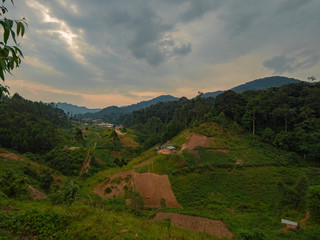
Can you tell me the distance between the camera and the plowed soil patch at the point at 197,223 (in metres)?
12.9

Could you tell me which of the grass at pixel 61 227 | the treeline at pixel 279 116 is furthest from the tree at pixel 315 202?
the treeline at pixel 279 116

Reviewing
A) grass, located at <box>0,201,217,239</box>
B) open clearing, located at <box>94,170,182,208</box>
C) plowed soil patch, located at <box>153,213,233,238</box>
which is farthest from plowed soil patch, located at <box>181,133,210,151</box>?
grass, located at <box>0,201,217,239</box>

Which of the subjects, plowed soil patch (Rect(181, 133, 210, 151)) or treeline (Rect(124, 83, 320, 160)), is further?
plowed soil patch (Rect(181, 133, 210, 151))

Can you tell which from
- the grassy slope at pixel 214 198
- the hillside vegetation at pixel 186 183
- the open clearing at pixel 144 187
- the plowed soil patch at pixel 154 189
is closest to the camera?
the grassy slope at pixel 214 198

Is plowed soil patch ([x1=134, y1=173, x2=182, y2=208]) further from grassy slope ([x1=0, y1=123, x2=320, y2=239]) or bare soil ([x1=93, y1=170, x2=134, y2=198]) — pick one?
bare soil ([x1=93, y1=170, x2=134, y2=198])

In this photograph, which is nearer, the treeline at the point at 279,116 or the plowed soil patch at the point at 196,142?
the treeline at the point at 279,116

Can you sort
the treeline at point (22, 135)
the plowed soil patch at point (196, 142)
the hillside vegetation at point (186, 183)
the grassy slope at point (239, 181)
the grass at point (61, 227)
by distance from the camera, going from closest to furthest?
the grass at point (61, 227) < the hillside vegetation at point (186, 183) < the grassy slope at point (239, 181) < the plowed soil patch at point (196, 142) < the treeline at point (22, 135)

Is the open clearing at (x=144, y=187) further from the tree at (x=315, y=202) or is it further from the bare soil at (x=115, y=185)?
the tree at (x=315, y=202)

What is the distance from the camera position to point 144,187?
2145 centimetres

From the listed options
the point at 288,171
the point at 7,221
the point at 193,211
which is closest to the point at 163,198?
the point at 193,211

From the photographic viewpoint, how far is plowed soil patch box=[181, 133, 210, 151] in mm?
33638

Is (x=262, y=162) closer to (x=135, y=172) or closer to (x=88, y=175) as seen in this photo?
(x=135, y=172)

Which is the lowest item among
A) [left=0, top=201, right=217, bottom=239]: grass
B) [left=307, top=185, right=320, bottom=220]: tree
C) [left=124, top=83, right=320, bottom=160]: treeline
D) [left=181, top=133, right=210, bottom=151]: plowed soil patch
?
[left=307, top=185, right=320, bottom=220]: tree

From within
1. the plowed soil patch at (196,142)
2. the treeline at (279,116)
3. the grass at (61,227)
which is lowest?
the plowed soil patch at (196,142)
